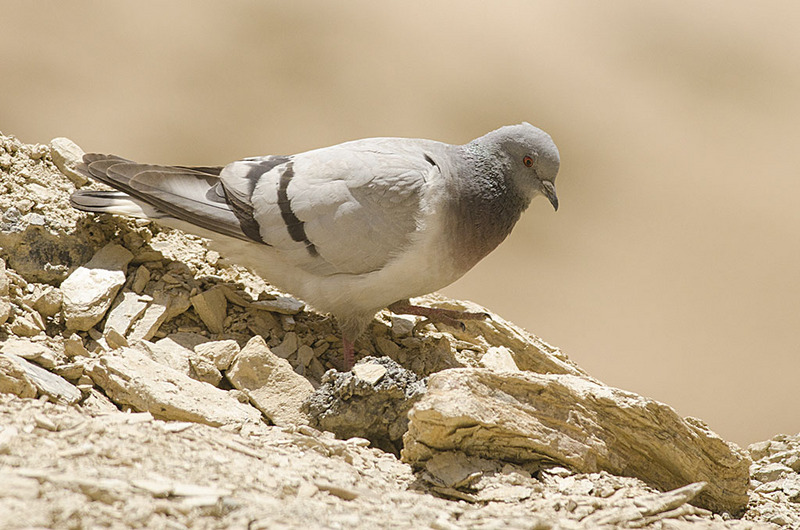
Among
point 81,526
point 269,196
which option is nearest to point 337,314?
point 269,196

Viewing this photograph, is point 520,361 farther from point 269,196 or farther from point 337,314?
point 269,196

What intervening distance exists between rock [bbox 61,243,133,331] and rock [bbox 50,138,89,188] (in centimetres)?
71

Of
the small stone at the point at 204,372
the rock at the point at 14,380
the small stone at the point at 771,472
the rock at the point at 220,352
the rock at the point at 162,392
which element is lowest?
the rock at the point at 14,380

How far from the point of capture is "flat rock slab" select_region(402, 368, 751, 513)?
345cm

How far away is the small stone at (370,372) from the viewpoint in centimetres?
418

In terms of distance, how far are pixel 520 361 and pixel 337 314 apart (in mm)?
1571

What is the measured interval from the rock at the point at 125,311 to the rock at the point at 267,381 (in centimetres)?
70

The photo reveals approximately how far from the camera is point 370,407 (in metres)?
4.16

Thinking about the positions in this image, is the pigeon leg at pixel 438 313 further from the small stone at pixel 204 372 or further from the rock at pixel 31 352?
the rock at pixel 31 352

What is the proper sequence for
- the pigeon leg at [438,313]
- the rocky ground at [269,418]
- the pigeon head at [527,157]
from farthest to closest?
the pigeon leg at [438,313]
the pigeon head at [527,157]
the rocky ground at [269,418]

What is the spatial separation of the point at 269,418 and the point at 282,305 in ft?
4.35

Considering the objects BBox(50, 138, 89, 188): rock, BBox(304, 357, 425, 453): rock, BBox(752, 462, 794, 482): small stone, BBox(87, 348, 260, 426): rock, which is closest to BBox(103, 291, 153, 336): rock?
BBox(87, 348, 260, 426): rock

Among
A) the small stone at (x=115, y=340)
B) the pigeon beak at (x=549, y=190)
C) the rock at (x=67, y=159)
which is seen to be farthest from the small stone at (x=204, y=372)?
the pigeon beak at (x=549, y=190)

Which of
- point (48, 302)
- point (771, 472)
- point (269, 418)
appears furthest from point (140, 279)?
point (771, 472)
